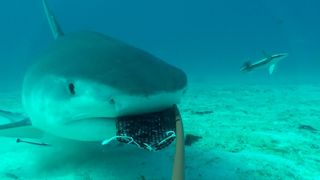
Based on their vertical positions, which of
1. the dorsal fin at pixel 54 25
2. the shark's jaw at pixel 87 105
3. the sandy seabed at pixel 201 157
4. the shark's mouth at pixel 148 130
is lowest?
the sandy seabed at pixel 201 157

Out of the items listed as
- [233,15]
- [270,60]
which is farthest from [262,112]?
[233,15]

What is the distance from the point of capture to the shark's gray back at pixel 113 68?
234cm

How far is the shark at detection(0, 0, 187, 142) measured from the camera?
227 cm

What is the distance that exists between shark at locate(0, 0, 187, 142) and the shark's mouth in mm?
57

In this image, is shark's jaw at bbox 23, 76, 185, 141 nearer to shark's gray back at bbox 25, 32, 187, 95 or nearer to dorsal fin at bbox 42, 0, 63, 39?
shark's gray back at bbox 25, 32, 187, 95

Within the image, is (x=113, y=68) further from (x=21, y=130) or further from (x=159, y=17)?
(x=159, y=17)

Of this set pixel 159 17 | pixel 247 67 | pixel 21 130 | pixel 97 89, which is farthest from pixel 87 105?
pixel 159 17

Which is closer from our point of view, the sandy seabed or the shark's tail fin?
the sandy seabed

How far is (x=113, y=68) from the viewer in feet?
8.43

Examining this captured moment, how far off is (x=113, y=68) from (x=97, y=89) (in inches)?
13.3

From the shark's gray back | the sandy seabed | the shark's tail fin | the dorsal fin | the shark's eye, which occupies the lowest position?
the sandy seabed

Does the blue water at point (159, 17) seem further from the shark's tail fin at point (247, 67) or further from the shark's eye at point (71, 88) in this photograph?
the shark's eye at point (71, 88)

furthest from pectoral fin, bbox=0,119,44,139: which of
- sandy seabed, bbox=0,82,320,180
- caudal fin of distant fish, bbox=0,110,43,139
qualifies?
sandy seabed, bbox=0,82,320,180

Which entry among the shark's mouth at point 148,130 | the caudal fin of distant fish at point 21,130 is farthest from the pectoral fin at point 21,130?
the shark's mouth at point 148,130
